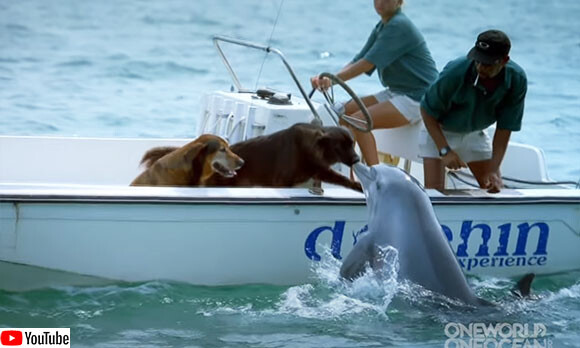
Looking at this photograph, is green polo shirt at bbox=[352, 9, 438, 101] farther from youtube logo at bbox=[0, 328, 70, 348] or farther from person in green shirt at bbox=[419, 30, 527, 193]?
youtube logo at bbox=[0, 328, 70, 348]

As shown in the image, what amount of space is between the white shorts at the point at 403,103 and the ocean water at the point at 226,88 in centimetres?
94

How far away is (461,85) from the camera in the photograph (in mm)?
6461

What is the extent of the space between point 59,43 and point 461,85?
65.6 feet

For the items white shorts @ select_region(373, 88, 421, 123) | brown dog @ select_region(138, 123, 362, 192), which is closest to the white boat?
brown dog @ select_region(138, 123, 362, 192)

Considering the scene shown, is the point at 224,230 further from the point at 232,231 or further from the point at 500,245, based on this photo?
the point at 500,245

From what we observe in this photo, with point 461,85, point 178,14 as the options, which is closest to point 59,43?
point 178,14

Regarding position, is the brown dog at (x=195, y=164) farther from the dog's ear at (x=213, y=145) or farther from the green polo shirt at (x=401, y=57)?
the green polo shirt at (x=401, y=57)

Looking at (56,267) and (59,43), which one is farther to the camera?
(59,43)

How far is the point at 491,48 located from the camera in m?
6.21

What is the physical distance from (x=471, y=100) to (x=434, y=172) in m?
0.57

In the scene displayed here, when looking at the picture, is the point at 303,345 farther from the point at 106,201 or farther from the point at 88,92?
the point at 88,92

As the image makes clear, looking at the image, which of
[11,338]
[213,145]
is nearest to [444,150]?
[213,145]

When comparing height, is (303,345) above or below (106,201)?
below

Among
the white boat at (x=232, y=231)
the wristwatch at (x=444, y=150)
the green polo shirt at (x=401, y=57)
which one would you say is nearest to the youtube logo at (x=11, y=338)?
the white boat at (x=232, y=231)
